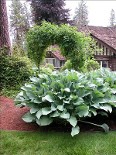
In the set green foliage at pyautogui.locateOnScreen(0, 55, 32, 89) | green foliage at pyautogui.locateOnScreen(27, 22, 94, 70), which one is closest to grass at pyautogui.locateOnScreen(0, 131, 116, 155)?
green foliage at pyautogui.locateOnScreen(0, 55, 32, 89)

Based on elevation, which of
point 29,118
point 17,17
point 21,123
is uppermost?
point 17,17

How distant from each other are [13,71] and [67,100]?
3.19m

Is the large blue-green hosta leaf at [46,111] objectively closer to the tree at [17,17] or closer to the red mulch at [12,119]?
the red mulch at [12,119]

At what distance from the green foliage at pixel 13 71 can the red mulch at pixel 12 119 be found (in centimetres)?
144

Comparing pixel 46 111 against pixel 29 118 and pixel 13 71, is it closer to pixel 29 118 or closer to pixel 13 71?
pixel 29 118

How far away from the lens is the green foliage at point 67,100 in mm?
3388

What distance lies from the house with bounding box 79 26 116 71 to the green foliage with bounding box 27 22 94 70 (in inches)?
332

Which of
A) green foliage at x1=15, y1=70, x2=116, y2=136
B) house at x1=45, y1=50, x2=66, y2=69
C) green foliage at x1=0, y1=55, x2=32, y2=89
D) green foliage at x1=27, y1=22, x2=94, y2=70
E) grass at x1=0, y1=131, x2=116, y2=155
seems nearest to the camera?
grass at x1=0, y1=131, x2=116, y2=155

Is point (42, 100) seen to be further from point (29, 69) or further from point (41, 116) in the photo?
point (29, 69)

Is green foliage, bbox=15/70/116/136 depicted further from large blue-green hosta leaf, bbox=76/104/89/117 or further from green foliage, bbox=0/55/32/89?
green foliage, bbox=0/55/32/89

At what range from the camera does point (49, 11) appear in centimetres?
1831

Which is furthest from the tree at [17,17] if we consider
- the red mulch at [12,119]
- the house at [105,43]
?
the red mulch at [12,119]

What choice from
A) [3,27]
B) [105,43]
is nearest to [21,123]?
[3,27]

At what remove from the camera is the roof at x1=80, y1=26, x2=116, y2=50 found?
15.5 m
